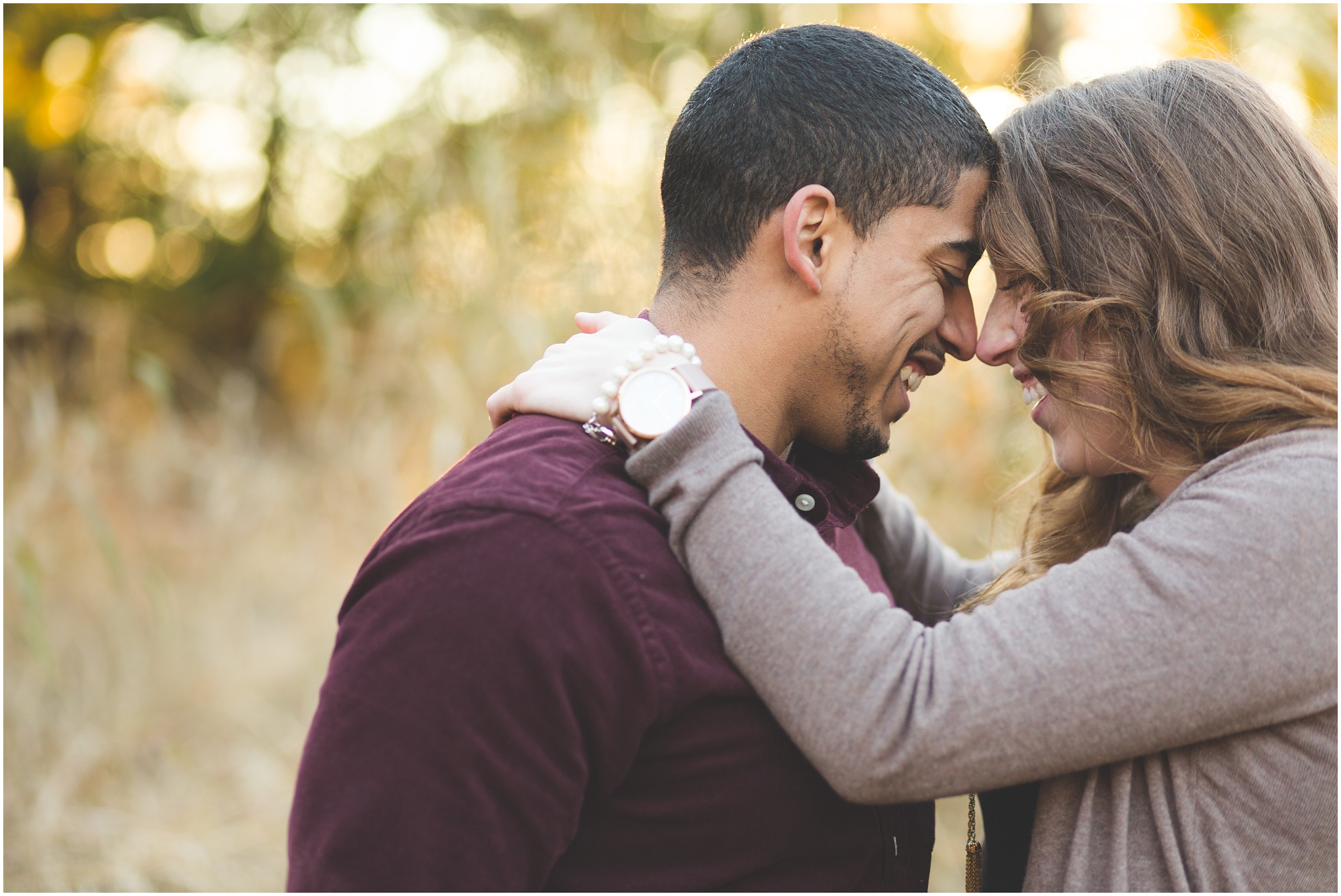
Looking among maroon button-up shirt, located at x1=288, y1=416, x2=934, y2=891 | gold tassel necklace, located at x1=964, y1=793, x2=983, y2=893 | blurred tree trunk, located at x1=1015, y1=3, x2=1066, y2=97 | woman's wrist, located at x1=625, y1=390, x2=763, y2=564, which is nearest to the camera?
maroon button-up shirt, located at x1=288, y1=416, x2=934, y2=891

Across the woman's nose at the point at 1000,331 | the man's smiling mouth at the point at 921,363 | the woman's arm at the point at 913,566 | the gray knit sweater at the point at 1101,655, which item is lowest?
the woman's arm at the point at 913,566

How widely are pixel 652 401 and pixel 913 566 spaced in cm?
109

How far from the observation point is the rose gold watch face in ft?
4.54

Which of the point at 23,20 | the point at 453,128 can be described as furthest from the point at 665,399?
the point at 23,20

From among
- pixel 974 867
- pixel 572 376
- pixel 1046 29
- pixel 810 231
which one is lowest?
pixel 974 867

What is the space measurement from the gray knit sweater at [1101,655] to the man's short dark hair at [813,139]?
19.2 inches

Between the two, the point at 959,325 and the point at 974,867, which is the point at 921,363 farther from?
the point at 974,867

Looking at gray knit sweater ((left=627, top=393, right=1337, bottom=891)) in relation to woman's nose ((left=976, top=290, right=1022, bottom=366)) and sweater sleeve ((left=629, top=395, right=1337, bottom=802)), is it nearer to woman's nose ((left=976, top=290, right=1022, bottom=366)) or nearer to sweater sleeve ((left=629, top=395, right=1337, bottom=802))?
A: sweater sleeve ((left=629, top=395, right=1337, bottom=802))

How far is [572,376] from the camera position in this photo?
4.92ft

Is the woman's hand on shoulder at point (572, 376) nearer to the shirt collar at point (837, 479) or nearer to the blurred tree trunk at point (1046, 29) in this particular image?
the shirt collar at point (837, 479)

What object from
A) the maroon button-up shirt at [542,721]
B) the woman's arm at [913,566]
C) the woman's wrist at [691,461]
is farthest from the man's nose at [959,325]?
the maroon button-up shirt at [542,721]

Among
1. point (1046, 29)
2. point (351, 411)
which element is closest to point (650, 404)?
point (351, 411)

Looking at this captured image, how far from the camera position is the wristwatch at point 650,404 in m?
1.38

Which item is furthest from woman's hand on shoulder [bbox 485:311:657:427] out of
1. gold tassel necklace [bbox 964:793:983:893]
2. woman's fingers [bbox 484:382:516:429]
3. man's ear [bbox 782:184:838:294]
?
gold tassel necklace [bbox 964:793:983:893]
